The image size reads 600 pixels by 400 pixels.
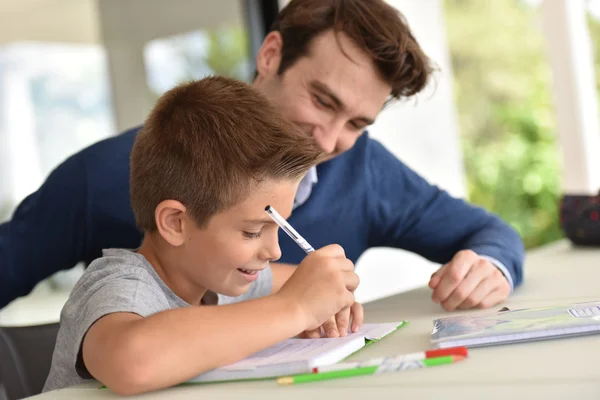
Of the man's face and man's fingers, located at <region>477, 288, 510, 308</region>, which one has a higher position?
the man's face

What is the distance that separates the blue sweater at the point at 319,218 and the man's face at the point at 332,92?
0.66 ft

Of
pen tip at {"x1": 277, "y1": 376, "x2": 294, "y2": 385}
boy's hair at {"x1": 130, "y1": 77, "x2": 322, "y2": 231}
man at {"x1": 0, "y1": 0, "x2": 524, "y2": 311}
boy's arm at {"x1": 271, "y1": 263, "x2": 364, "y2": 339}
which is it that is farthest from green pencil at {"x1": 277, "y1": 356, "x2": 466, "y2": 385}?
man at {"x1": 0, "y1": 0, "x2": 524, "y2": 311}

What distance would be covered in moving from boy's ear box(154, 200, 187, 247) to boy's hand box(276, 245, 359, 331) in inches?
8.0

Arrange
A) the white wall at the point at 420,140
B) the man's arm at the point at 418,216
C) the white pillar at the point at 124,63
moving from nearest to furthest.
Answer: the man's arm at the point at 418,216
the white pillar at the point at 124,63
the white wall at the point at 420,140

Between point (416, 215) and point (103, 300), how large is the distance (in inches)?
40.1

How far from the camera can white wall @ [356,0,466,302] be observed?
3691 millimetres

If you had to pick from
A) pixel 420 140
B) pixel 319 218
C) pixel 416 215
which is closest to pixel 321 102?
pixel 319 218

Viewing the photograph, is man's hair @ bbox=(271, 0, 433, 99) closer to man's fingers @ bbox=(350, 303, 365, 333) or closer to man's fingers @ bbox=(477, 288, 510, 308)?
man's fingers @ bbox=(477, 288, 510, 308)

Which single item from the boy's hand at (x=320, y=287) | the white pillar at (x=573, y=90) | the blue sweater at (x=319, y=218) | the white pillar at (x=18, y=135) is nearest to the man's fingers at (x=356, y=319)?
the boy's hand at (x=320, y=287)

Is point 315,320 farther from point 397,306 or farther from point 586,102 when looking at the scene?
point 586,102

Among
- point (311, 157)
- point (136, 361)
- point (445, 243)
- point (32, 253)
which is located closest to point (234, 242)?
point (311, 157)

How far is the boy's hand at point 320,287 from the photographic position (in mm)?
1083

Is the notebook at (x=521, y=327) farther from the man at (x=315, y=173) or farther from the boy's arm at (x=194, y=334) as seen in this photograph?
the man at (x=315, y=173)

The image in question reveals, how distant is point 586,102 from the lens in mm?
4105
